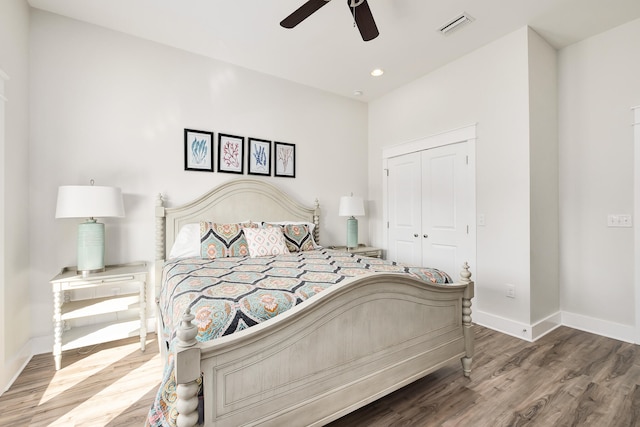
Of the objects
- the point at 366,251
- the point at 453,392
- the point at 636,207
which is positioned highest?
the point at 636,207

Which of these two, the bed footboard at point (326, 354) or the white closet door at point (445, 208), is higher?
the white closet door at point (445, 208)

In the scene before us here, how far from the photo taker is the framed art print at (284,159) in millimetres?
3670

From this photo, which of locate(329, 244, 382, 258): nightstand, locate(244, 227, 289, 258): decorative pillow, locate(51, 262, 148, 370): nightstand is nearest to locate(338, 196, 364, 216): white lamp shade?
locate(329, 244, 382, 258): nightstand

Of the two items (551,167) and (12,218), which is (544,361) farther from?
(12,218)

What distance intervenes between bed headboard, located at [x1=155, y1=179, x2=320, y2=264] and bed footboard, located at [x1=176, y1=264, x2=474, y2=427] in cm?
210

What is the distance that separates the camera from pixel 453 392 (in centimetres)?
189

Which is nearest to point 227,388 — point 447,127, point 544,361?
point 544,361

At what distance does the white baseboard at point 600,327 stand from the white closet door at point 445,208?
3.77 ft

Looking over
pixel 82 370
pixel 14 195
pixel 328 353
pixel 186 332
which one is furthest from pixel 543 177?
pixel 14 195

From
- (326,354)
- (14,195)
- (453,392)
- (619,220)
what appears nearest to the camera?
(326,354)

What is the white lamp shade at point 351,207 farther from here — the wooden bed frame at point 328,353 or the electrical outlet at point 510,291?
the wooden bed frame at point 328,353

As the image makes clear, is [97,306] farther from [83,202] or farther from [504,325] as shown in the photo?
[504,325]

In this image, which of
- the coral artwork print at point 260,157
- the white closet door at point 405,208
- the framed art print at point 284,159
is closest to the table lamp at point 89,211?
the coral artwork print at point 260,157

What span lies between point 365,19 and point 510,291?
2.72 m
